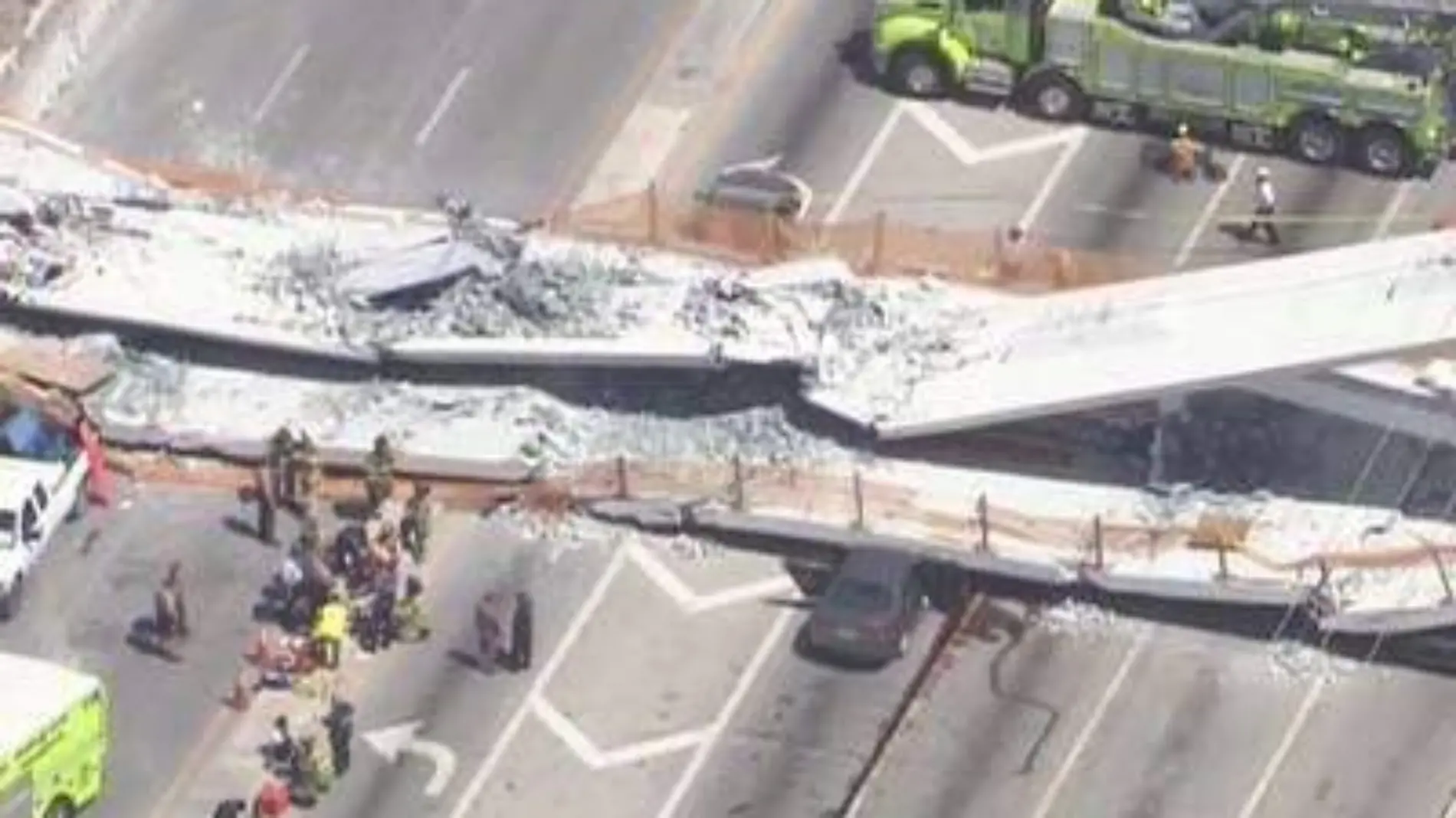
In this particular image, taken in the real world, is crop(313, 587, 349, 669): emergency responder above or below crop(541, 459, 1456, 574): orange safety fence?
below

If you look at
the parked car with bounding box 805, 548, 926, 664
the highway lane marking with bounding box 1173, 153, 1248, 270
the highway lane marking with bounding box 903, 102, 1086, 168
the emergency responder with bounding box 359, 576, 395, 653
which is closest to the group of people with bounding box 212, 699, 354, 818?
the emergency responder with bounding box 359, 576, 395, 653

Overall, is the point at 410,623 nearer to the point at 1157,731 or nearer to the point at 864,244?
the point at 864,244

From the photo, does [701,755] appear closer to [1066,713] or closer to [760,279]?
[1066,713]

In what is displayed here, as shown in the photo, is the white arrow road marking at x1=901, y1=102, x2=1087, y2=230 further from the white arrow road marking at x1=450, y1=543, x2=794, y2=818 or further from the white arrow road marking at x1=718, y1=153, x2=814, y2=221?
the white arrow road marking at x1=450, y1=543, x2=794, y2=818

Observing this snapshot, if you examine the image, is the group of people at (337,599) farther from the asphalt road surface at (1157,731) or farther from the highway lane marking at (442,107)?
the highway lane marking at (442,107)

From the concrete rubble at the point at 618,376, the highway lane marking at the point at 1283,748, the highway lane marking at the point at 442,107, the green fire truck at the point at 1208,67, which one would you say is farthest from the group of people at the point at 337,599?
the green fire truck at the point at 1208,67

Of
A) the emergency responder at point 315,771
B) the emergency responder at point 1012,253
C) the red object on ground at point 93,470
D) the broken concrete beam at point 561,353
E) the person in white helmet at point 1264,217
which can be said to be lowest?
the emergency responder at point 315,771

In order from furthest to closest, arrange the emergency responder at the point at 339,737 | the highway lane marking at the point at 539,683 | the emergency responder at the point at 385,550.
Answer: the emergency responder at the point at 385,550 → the emergency responder at the point at 339,737 → the highway lane marking at the point at 539,683
